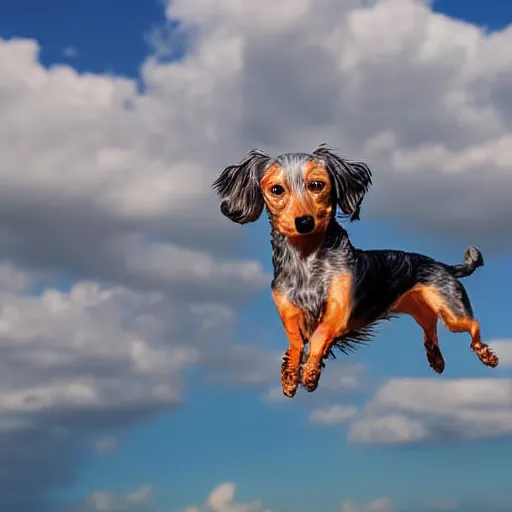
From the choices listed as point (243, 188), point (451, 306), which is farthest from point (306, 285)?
point (451, 306)

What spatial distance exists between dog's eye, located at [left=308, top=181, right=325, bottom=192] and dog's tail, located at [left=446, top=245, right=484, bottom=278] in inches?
94.3

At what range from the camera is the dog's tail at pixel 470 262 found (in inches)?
494

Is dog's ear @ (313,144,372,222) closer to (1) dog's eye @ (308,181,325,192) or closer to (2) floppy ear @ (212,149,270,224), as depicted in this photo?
(1) dog's eye @ (308,181,325,192)


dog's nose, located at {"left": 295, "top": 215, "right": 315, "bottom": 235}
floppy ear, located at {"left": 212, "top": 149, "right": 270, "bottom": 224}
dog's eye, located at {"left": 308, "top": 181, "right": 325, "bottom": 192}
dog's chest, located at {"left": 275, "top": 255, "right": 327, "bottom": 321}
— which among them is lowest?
dog's chest, located at {"left": 275, "top": 255, "right": 327, "bottom": 321}

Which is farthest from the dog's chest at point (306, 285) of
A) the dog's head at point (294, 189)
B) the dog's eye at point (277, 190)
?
the dog's eye at point (277, 190)

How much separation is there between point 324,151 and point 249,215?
0.99 metres

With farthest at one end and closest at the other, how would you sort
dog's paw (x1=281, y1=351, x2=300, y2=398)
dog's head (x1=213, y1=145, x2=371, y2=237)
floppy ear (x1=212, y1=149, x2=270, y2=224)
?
1. floppy ear (x1=212, y1=149, x2=270, y2=224)
2. dog's paw (x1=281, y1=351, x2=300, y2=398)
3. dog's head (x1=213, y1=145, x2=371, y2=237)

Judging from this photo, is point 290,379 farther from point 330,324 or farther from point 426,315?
point 426,315

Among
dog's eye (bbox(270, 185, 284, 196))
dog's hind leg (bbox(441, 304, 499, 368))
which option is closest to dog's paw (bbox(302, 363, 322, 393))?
dog's eye (bbox(270, 185, 284, 196))

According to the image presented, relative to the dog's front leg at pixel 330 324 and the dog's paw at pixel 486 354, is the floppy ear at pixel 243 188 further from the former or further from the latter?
the dog's paw at pixel 486 354

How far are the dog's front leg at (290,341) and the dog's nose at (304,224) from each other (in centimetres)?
70

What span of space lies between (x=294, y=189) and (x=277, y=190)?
174 mm

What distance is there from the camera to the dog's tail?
12547 millimetres

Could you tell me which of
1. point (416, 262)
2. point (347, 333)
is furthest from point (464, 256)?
point (347, 333)
